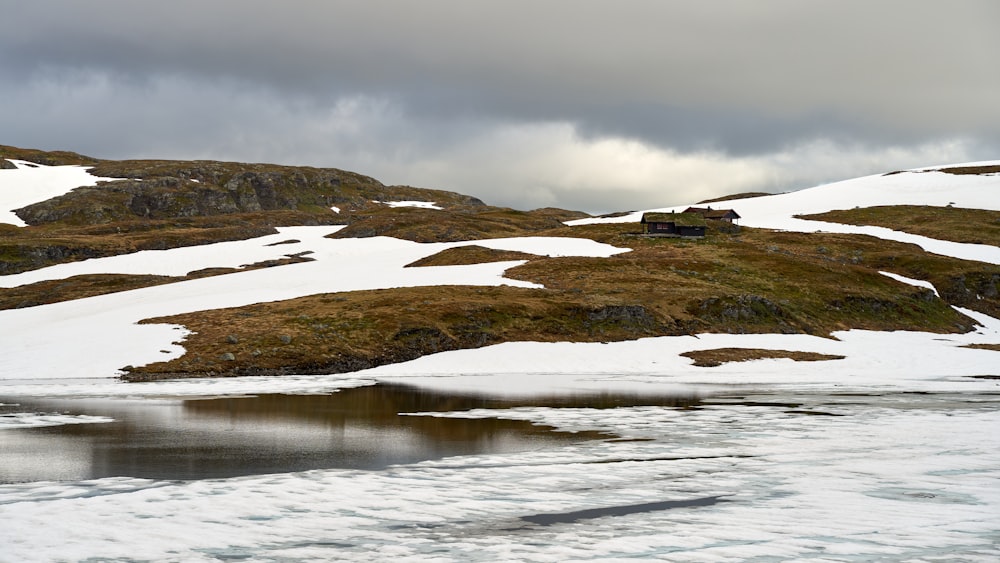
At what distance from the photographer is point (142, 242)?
401 ft

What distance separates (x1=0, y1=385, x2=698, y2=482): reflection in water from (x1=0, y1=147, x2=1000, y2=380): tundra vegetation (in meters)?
16.2

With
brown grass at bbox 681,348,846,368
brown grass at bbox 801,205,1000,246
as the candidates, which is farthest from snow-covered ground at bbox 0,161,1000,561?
brown grass at bbox 801,205,1000,246

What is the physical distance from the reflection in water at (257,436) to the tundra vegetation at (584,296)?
16171mm

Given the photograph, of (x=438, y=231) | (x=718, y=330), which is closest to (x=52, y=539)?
(x=718, y=330)

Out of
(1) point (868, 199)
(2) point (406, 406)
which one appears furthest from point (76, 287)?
(1) point (868, 199)

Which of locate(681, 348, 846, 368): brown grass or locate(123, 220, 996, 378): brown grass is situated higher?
locate(123, 220, 996, 378): brown grass

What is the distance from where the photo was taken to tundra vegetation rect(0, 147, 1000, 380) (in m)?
55.6

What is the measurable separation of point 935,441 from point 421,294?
160 feet

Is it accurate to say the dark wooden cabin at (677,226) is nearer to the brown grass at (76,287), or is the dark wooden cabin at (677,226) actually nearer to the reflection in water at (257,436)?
the brown grass at (76,287)

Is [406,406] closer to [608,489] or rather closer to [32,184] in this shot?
[608,489]

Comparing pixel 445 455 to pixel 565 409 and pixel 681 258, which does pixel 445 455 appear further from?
pixel 681 258

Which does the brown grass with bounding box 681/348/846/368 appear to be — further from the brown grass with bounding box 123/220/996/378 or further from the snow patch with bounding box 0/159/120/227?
the snow patch with bounding box 0/159/120/227

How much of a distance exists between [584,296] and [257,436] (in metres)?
48.6

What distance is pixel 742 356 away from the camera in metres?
59.2
